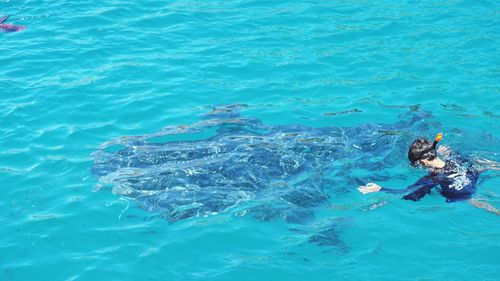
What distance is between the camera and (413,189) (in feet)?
29.7

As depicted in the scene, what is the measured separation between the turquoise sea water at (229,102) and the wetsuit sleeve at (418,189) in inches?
6.4

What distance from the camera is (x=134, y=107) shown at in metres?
12.0

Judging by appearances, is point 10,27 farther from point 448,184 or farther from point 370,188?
point 448,184

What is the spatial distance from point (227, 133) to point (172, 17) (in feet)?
19.1

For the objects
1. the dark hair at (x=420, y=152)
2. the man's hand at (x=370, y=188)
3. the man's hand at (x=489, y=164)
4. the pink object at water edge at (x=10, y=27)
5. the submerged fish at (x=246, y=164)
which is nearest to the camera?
the man's hand at (x=370, y=188)

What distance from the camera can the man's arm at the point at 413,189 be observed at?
29.2 feet

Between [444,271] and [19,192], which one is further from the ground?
[19,192]

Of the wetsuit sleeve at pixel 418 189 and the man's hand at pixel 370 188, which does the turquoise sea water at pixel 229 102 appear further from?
the man's hand at pixel 370 188

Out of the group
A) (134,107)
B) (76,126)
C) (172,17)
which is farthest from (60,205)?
(172,17)

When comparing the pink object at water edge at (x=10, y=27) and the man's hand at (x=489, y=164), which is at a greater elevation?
the pink object at water edge at (x=10, y=27)

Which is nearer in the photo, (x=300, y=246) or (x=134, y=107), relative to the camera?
(x=300, y=246)

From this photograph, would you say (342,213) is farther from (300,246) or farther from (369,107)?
(369,107)

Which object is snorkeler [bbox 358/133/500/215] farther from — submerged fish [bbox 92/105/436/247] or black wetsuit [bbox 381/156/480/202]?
submerged fish [bbox 92/105/436/247]

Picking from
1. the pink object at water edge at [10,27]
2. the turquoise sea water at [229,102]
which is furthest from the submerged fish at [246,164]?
the pink object at water edge at [10,27]
